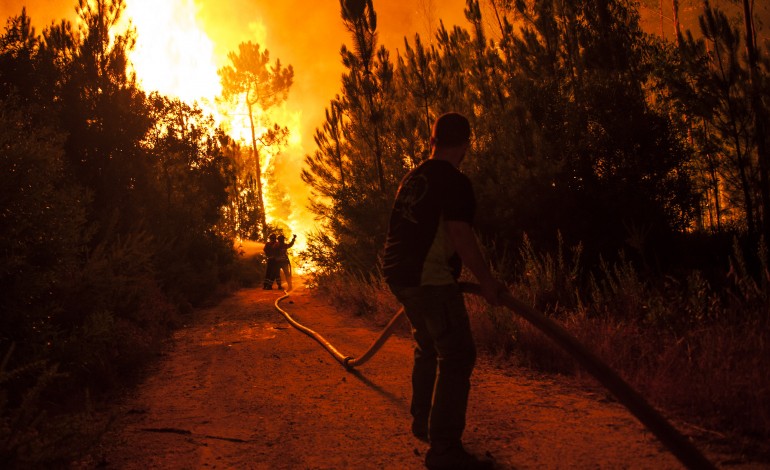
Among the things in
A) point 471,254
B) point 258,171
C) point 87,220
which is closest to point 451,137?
point 471,254

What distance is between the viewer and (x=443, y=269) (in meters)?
3.00

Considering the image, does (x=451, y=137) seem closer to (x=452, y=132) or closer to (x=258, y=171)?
(x=452, y=132)

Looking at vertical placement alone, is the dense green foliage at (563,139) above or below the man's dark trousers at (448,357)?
above

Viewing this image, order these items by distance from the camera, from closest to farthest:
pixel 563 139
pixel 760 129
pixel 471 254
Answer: pixel 471 254 < pixel 563 139 < pixel 760 129

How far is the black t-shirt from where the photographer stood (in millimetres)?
2895

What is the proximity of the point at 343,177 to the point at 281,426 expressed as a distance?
12592 millimetres

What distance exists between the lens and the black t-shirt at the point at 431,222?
2.89m

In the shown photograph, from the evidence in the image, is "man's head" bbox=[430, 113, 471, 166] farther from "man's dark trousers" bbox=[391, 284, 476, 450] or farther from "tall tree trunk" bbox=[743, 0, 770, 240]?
"tall tree trunk" bbox=[743, 0, 770, 240]

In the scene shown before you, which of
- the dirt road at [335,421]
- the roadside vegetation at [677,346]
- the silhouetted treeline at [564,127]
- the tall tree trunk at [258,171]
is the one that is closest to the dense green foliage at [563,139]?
the silhouetted treeline at [564,127]

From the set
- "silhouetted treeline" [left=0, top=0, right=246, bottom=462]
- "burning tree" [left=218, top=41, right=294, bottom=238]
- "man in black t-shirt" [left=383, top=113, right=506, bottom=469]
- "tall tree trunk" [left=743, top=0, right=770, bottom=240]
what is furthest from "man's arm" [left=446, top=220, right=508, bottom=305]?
"burning tree" [left=218, top=41, right=294, bottom=238]

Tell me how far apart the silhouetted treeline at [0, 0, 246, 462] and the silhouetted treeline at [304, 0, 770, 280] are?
199 inches

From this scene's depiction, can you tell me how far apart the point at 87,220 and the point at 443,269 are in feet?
18.2

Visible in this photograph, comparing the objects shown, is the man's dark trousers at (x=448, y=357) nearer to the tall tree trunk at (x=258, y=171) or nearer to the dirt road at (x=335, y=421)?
the dirt road at (x=335, y=421)

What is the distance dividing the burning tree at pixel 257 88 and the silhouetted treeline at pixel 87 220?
36.9ft
